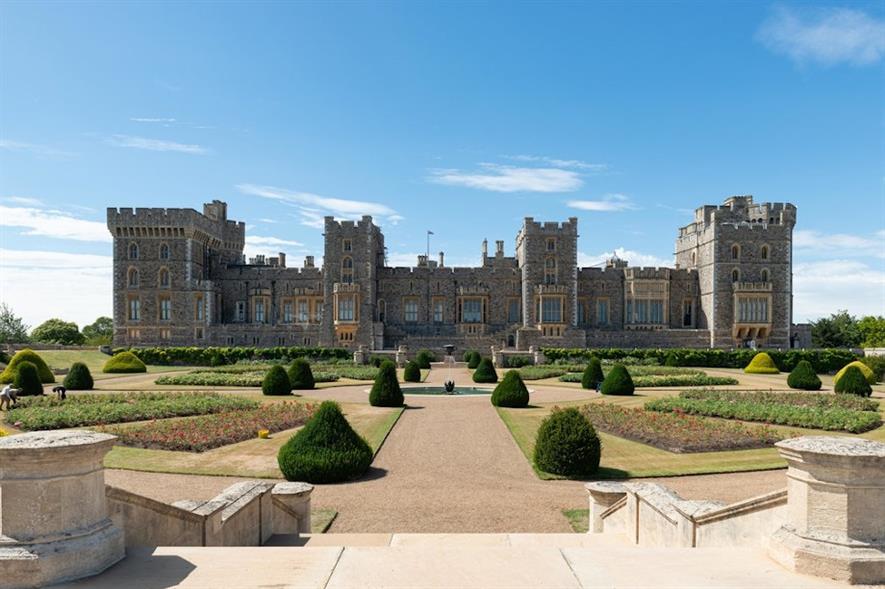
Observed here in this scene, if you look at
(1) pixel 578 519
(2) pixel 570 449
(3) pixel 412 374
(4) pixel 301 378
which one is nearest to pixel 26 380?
(4) pixel 301 378

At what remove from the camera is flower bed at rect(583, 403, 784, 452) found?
16500 mm

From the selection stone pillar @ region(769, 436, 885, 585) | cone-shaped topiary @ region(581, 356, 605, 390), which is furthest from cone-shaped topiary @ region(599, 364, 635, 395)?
stone pillar @ region(769, 436, 885, 585)

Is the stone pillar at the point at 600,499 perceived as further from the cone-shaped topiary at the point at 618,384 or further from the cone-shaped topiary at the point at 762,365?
the cone-shaped topiary at the point at 762,365

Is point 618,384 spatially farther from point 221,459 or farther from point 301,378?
point 221,459

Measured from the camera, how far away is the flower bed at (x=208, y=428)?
16500 mm

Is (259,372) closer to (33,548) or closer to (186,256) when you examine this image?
(186,256)

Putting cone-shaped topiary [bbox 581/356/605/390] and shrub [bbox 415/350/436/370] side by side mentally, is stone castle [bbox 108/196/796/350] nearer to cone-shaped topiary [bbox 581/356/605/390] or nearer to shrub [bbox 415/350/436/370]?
shrub [bbox 415/350/436/370]

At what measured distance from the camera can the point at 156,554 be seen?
607cm

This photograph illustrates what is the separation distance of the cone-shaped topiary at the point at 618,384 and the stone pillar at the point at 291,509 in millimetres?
20806

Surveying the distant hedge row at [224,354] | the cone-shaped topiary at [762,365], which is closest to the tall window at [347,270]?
the distant hedge row at [224,354]

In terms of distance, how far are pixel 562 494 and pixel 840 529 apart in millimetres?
7395

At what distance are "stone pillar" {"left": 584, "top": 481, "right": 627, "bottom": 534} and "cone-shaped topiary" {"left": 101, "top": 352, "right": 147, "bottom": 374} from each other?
40.1 metres

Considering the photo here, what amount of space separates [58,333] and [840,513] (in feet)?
286

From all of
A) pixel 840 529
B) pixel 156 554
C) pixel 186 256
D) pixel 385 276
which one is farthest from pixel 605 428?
pixel 186 256
